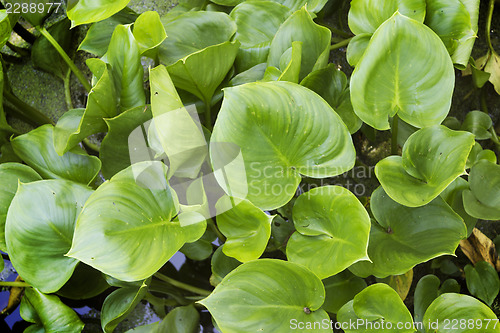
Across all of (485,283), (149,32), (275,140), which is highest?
(149,32)

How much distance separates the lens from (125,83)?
0.97 meters

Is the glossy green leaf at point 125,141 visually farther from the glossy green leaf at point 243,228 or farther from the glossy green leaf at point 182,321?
the glossy green leaf at point 182,321

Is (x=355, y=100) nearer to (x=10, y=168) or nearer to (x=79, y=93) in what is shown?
(x=10, y=168)

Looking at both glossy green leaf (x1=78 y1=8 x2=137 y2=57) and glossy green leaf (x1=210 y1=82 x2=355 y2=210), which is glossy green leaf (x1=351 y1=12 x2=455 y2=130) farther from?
glossy green leaf (x1=78 y1=8 x2=137 y2=57)

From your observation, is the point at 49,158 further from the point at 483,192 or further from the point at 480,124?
the point at 480,124

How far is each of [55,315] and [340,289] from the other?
2.12 feet

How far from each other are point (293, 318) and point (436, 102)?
0.51m

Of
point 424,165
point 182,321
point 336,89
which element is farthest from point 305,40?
point 182,321

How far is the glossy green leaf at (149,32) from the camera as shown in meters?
0.97

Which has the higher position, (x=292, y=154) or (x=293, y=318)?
(x=292, y=154)

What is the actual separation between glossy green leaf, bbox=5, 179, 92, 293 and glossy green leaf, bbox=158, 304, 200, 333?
26cm

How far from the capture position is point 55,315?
95cm

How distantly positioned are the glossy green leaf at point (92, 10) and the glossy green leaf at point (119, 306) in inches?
24.7

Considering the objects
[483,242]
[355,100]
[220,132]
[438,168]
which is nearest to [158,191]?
[220,132]
